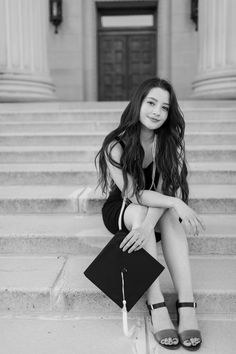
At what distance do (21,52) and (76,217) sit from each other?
4124 millimetres

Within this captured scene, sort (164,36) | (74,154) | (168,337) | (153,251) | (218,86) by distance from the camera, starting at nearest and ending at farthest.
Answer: (168,337) < (153,251) < (74,154) < (218,86) < (164,36)

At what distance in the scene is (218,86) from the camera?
20.7 ft

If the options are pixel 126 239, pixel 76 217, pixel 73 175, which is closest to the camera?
pixel 126 239

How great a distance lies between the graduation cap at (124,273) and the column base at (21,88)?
188 inches

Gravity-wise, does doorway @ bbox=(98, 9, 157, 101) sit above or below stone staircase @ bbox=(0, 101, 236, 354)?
above

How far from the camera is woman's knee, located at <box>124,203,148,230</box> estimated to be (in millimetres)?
2209

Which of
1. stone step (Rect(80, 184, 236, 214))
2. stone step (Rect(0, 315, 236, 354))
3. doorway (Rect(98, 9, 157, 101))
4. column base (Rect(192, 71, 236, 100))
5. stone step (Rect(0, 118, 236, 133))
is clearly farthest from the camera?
doorway (Rect(98, 9, 157, 101))

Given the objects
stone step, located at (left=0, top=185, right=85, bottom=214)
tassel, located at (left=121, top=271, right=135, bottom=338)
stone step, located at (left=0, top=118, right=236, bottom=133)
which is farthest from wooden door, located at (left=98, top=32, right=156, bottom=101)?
tassel, located at (left=121, top=271, right=135, bottom=338)

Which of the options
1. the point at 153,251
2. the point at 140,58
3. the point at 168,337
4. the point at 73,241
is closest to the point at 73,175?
the point at 73,241

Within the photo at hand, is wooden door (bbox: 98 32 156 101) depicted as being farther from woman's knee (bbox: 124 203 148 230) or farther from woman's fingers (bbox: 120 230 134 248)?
woman's fingers (bbox: 120 230 134 248)

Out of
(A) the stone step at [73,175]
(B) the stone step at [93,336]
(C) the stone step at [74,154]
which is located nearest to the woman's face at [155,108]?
(B) the stone step at [93,336]

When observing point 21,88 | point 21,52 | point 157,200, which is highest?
point 21,52

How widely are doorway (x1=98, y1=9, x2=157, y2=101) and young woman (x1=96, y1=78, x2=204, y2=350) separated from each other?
7636 millimetres

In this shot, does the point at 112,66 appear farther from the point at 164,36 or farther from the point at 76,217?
the point at 76,217
